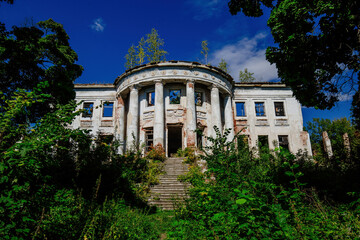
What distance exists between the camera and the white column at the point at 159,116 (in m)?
15.8

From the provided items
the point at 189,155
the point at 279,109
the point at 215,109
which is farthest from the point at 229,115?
the point at 189,155

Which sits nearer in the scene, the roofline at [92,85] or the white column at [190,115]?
the white column at [190,115]

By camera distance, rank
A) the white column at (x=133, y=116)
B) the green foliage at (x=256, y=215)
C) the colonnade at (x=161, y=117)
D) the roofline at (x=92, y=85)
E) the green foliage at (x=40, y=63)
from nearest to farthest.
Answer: the green foliage at (x=256, y=215) < the green foliage at (x=40, y=63) < the colonnade at (x=161, y=117) < the white column at (x=133, y=116) < the roofline at (x=92, y=85)

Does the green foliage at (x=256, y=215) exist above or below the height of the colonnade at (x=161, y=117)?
below

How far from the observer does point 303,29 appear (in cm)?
702

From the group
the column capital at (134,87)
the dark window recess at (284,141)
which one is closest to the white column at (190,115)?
the column capital at (134,87)

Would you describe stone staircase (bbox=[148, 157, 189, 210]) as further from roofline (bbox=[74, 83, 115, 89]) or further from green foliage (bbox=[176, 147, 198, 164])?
roofline (bbox=[74, 83, 115, 89])

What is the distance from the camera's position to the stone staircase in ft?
27.5

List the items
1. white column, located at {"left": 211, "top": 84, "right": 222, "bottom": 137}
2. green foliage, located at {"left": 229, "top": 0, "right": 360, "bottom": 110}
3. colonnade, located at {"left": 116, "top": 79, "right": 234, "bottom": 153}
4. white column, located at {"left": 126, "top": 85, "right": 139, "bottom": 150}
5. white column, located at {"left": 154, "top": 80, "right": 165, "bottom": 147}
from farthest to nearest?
1. white column, located at {"left": 211, "top": 84, "right": 222, "bottom": 137}
2. white column, located at {"left": 126, "top": 85, "right": 139, "bottom": 150}
3. colonnade, located at {"left": 116, "top": 79, "right": 234, "bottom": 153}
4. white column, located at {"left": 154, "top": 80, "right": 165, "bottom": 147}
5. green foliage, located at {"left": 229, "top": 0, "right": 360, "bottom": 110}

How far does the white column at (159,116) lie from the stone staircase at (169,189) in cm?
297

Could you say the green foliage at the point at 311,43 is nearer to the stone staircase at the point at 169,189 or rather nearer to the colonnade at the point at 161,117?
the stone staircase at the point at 169,189

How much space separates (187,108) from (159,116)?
2284mm

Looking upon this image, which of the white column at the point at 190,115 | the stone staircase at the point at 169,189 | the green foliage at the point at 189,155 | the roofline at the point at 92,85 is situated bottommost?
the stone staircase at the point at 169,189

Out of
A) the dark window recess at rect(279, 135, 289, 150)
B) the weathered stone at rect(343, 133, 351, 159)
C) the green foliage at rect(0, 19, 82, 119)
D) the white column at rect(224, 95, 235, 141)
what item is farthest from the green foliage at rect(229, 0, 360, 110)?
the dark window recess at rect(279, 135, 289, 150)
